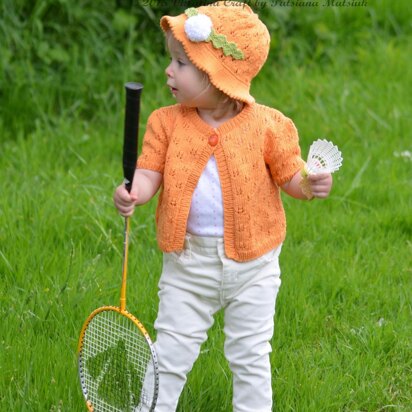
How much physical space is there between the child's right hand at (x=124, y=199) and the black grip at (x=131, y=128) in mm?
17

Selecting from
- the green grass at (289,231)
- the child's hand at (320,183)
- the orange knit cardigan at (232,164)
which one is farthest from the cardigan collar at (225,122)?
the green grass at (289,231)

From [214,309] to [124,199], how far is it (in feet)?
1.63

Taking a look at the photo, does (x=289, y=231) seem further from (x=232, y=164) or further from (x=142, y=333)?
(x=142, y=333)

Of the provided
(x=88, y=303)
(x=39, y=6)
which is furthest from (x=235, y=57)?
(x=39, y=6)

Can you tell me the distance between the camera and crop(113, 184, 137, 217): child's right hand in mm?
2994

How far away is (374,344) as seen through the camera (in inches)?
151

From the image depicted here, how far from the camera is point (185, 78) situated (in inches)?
121

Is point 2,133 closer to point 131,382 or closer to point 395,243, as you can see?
point 395,243

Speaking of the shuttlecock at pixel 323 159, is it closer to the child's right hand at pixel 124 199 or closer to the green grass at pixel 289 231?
the child's right hand at pixel 124 199

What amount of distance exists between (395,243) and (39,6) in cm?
253

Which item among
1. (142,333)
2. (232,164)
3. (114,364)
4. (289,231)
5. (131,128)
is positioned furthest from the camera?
(289,231)

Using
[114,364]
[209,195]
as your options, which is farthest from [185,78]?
[114,364]

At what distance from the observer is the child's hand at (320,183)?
9.89 feet

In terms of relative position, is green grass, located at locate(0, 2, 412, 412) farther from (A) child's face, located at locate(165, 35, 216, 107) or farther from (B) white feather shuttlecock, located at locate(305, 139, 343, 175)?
(A) child's face, located at locate(165, 35, 216, 107)
